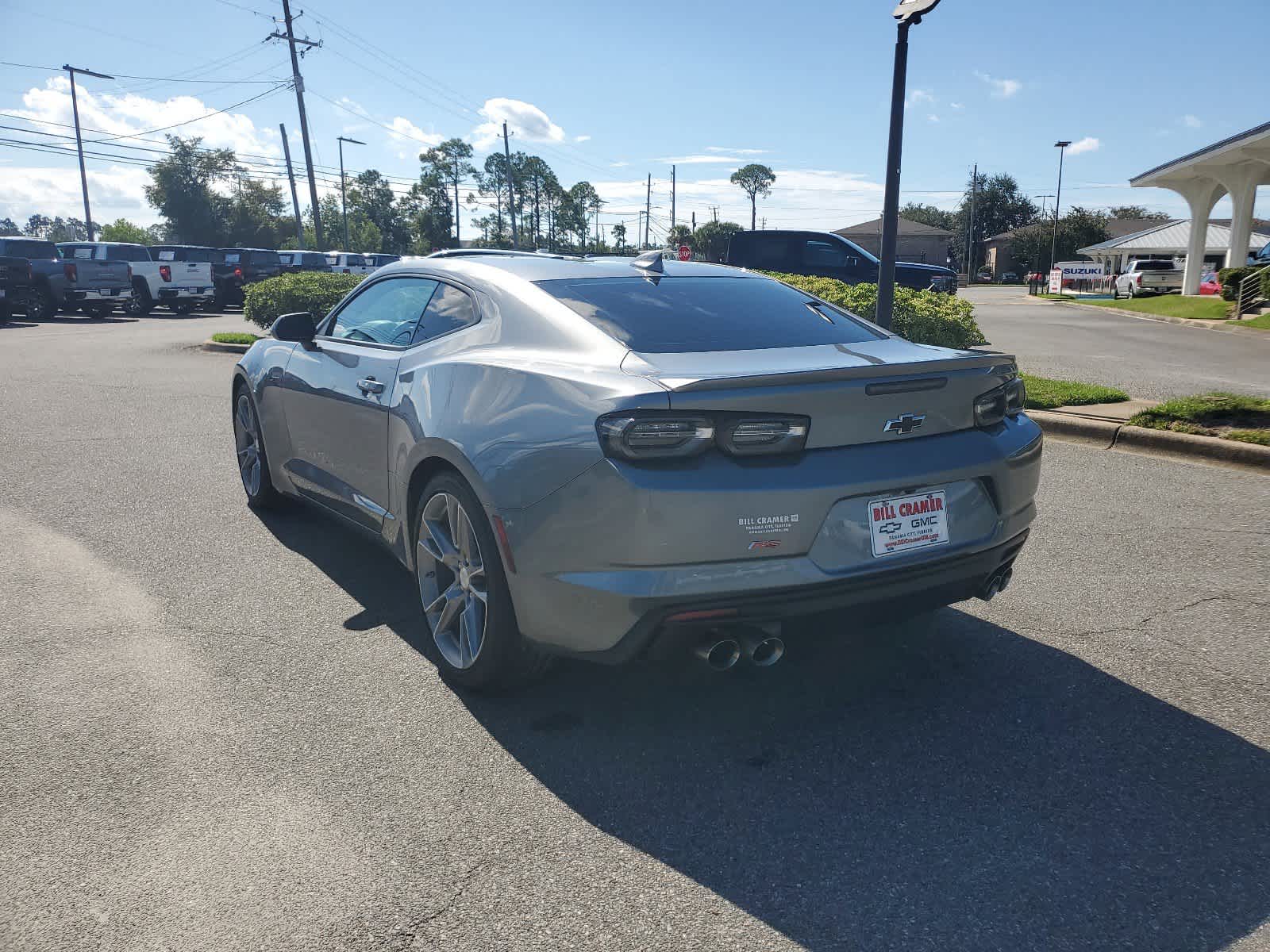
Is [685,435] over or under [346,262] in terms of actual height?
under

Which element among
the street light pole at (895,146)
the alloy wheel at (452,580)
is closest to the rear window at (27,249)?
the street light pole at (895,146)

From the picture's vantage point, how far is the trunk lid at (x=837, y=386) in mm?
3000

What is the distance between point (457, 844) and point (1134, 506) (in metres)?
5.02

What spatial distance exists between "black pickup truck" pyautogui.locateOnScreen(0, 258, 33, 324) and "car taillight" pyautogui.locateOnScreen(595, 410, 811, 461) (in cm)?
2636

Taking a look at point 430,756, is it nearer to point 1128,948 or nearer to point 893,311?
point 1128,948

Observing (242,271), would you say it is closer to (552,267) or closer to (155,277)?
(155,277)

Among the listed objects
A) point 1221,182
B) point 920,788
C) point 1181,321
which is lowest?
point 1181,321

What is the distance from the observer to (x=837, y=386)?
3113 mm

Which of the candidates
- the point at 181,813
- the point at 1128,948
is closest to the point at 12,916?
the point at 181,813

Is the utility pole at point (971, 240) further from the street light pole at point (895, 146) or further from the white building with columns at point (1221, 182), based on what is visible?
the street light pole at point (895, 146)

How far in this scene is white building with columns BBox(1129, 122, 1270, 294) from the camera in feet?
99.7

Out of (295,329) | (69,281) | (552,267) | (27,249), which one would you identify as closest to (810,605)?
(552,267)

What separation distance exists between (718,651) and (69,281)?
Result: 28.3 metres

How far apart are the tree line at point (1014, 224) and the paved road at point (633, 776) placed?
89.5m
